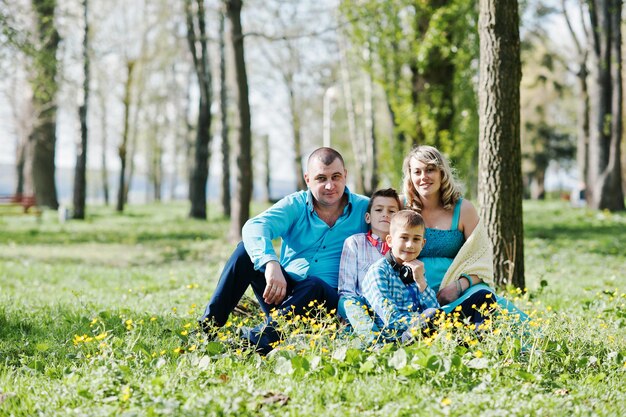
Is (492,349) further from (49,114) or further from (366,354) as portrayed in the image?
(49,114)

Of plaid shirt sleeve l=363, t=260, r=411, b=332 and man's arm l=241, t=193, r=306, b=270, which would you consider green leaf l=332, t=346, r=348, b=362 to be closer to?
plaid shirt sleeve l=363, t=260, r=411, b=332

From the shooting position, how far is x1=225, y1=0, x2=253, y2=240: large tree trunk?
42.2 feet

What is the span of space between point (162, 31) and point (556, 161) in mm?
27777

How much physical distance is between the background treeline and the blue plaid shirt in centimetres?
782

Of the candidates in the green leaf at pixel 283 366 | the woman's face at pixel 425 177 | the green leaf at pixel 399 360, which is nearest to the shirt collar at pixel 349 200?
the woman's face at pixel 425 177

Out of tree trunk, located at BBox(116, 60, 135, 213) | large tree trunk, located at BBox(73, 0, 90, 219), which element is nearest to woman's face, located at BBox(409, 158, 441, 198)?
large tree trunk, located at BBox(73, 0, 90, 219)

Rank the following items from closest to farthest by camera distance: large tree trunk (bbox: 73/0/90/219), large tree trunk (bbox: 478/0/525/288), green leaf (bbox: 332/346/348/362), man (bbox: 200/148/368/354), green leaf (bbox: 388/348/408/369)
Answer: green leaf (bbox: 388/348/408/369) → green leaf (bbox: 332/346/348/362) → man (bbox: 200/148/368/354) → large tree trunk (bbox: 478/0/525/288) → large tree trunk (bbox: 73/0/90/219)

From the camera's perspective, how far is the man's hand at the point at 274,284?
4.68 metres

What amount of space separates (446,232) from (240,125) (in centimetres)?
821

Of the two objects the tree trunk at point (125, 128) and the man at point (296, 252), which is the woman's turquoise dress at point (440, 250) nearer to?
the man at point (296, 252)

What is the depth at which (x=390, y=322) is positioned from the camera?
4.56 m

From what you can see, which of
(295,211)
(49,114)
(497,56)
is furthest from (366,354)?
(49,114)

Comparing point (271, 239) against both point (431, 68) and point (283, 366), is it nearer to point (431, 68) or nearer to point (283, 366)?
point (283, 366)

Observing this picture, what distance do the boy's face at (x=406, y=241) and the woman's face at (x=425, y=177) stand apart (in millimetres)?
679
